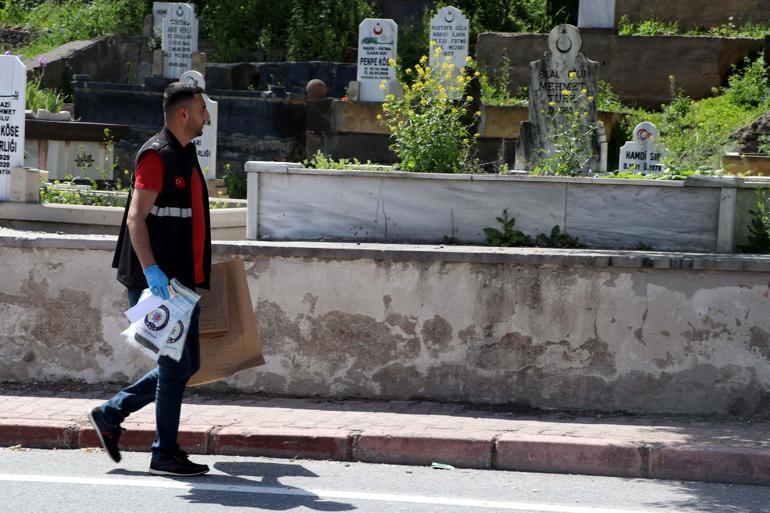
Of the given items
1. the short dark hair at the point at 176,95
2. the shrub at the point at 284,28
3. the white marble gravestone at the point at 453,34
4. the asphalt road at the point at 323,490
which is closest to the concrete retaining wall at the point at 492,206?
the asphalt road at the point at 323,490

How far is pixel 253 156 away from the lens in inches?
792

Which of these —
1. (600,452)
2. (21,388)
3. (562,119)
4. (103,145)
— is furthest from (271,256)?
(103,145)

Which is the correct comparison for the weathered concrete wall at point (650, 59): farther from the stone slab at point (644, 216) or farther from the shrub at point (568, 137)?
the stone slab at point (644, 216)

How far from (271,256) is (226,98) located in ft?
41.6

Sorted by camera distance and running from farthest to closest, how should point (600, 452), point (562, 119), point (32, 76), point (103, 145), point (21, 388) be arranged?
point (32, 76)
point (103, 145)
point (562, 119)
point (21, 388)
point (600, 452)

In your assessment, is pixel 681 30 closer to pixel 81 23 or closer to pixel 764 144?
pixel 764 144

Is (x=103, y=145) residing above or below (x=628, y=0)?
below

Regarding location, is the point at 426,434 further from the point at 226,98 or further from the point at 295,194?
the point at 226,98

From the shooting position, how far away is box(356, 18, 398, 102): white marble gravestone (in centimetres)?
1933

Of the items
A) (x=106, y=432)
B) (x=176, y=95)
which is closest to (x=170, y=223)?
(x=176, y=95)

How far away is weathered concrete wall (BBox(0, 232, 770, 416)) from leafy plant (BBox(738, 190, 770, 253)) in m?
1.37

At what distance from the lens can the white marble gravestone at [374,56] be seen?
63.4 ft

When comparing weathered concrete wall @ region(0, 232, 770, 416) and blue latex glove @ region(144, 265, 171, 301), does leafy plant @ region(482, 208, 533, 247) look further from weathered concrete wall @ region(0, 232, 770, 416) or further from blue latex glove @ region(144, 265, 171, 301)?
blue latex glove @ region(144, 265, 171, 301)

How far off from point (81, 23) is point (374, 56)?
29.0 feet
